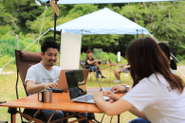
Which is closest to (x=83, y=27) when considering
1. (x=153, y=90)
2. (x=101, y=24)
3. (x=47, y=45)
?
(x=101, y=24)

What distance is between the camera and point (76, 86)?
1.41m

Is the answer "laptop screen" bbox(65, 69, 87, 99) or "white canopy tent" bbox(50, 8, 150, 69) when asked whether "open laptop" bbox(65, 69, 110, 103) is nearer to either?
"laptop screen" bbox(65, 69, 87, 99)

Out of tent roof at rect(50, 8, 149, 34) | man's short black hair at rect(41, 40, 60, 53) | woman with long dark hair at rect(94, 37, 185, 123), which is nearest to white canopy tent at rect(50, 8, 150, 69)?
tent roof at rect(50, 8, 149, 34)

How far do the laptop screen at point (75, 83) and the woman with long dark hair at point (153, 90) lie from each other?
326 mm

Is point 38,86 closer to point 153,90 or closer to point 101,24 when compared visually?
point 153,90

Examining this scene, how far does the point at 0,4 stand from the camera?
46.0 ft

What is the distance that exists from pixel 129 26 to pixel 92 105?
16.4 ft

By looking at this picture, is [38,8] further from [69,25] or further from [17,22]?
[69,25]

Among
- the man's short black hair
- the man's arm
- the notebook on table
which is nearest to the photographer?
the notebook on table

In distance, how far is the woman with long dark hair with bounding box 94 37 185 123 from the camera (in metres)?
1.02

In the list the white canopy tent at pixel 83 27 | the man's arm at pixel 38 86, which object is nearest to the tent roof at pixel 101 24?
the white canopy tent at pixel 83 27

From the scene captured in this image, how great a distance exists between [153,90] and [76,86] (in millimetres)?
588

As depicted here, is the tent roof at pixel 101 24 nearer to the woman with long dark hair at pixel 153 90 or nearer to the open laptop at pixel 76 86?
the open laptop at pixel 76 86

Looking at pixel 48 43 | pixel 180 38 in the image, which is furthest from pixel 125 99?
pixel 180 38
